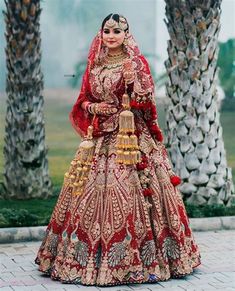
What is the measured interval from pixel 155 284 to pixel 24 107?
2.98 m

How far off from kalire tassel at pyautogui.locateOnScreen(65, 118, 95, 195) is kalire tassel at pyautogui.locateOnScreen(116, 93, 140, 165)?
0.24m

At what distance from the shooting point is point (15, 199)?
8.03 m

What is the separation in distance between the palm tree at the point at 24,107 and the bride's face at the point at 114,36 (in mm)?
2312

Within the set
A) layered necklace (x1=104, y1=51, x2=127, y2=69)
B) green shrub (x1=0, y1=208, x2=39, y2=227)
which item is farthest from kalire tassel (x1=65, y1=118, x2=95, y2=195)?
green shrub (x1=0, y1=208, x2=39, y2=227)

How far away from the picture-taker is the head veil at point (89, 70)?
588 centimetres

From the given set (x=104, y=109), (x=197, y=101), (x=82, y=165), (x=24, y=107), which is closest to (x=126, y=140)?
(x=104, y=109)

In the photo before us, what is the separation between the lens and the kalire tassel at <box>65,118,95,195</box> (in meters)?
5.80

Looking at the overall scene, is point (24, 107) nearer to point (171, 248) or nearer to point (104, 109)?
point (104, 109)

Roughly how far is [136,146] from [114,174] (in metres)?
0.26

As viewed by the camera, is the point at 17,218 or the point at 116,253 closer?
the point at 116,253

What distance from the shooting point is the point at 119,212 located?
5660 millimetres

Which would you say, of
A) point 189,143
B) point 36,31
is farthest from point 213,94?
point 36,31

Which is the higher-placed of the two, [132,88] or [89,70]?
[89,70]

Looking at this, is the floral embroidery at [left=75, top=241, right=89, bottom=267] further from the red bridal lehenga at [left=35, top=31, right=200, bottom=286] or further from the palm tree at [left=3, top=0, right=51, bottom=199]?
the palm tree at [left=3, top=0, right=51, bottom=199]
